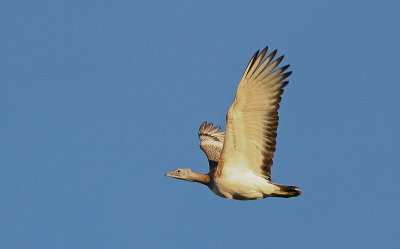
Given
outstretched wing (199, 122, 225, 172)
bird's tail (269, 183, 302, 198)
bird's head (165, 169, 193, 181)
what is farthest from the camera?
outstretched wing (199, 122, 225, 172)

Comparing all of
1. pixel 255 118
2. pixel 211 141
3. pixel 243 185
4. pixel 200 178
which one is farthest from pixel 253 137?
pixel 211 141

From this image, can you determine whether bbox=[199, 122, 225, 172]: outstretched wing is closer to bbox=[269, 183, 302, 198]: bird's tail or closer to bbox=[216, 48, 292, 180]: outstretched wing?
bbox=[216, 48, 292, 180]: outstretched wing

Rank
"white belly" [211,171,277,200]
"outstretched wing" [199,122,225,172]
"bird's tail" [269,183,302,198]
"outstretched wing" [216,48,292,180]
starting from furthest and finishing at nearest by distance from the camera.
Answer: "outstretched wing" [199,122,225,172]
"white belly" [211,171,277,200]
"bird's tail" [269,183,302,198]
"outstretched wing" [216,48,292,180]

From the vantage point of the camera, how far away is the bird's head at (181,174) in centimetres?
2788

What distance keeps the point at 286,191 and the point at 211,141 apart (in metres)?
7.07

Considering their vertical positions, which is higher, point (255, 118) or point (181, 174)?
point (255, 118)

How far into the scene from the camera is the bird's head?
2788 centimetres

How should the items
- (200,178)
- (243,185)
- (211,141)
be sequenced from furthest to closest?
(211,141) → (200,178) → (243,185)

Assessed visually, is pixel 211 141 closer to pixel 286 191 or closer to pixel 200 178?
pixel 200 178

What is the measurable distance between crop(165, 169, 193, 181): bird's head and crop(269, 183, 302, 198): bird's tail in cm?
280

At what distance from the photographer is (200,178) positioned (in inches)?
1083

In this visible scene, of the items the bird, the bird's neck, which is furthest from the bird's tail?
the bird's neck

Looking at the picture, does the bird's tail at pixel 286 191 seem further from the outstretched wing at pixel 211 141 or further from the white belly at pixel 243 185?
the outstretched wing at pixel 211 141

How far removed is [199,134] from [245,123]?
8.13 metres
